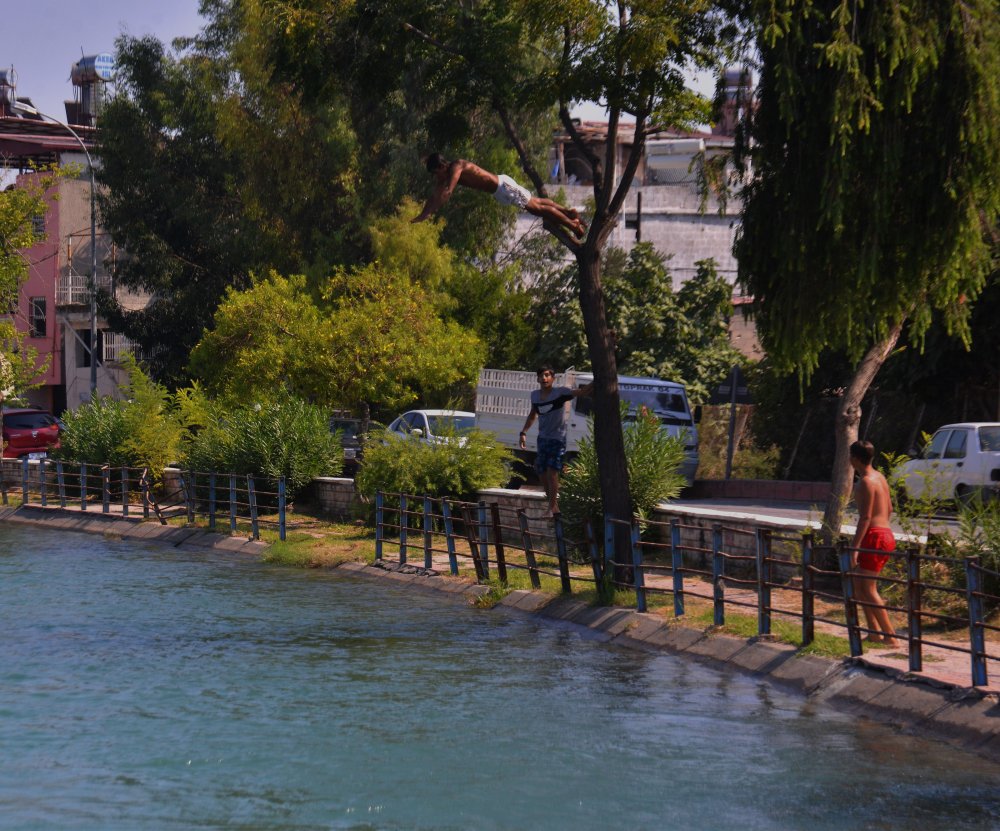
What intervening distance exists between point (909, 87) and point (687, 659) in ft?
17.4

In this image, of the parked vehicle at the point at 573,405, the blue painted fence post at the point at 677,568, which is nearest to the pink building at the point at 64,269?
the parked vehicle at the point at 573,405

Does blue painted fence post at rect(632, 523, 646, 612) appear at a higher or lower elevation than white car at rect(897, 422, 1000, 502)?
lower

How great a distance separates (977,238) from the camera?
40.6 feet

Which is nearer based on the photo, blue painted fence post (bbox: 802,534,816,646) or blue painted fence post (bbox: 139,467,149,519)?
blue painted fence post (bbox: 802,534,816,646)

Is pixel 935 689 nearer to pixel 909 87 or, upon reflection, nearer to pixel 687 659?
pixel 687 659

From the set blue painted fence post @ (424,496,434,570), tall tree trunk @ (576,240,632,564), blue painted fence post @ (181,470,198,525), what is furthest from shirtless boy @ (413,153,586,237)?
blue painted fence post @ (181,470,198,525)

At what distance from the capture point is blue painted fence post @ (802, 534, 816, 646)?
1198 cm

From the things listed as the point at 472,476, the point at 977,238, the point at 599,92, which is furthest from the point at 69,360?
the point at 977,238

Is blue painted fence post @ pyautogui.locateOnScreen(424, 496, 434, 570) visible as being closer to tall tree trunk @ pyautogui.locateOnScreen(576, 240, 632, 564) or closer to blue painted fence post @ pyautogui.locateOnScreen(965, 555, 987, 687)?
tall tree trunk @ pyautogui.locateOnScreen(576, 240, 632, 564)

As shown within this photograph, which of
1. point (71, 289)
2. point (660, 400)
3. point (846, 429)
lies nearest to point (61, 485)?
point (660, 400)

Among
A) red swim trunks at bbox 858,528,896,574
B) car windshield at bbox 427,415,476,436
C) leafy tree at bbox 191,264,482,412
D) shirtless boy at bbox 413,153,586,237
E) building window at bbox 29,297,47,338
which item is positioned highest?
building window at bbox 29,297,47,338

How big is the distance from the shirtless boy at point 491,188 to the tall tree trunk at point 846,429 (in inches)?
136

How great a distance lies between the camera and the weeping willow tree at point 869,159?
12023 millimetres

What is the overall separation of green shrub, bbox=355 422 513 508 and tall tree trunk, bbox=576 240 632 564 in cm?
590
